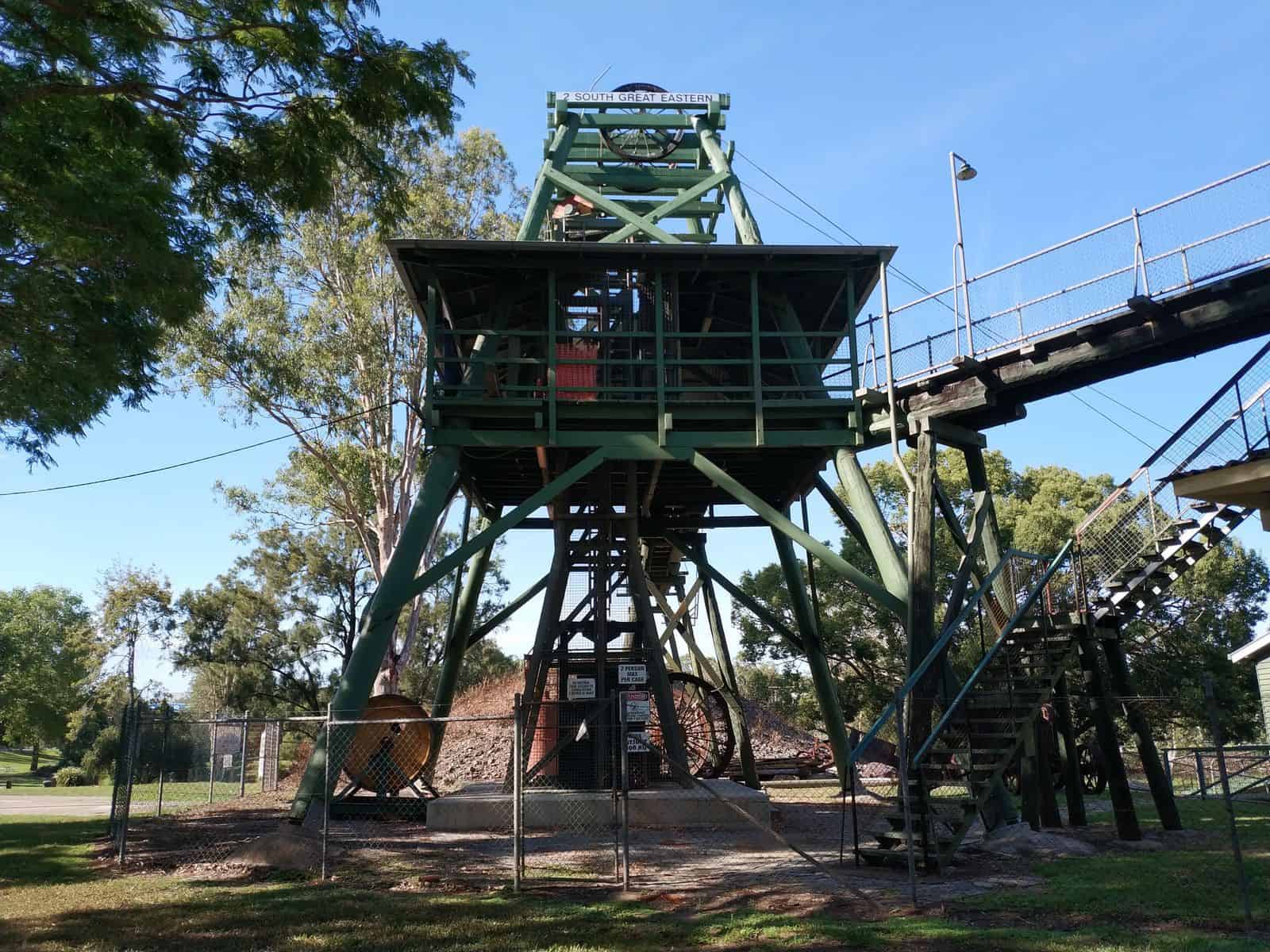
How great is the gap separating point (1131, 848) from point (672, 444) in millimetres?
8073

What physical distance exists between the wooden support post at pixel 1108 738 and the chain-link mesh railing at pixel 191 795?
33.6 feet

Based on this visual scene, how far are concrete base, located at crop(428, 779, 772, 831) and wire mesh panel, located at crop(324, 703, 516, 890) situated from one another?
0.08ft

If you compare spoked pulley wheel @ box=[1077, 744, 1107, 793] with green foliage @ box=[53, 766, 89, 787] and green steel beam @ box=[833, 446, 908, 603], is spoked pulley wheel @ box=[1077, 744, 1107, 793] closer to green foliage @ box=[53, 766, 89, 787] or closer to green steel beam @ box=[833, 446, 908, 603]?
green steel beam @ box=[833, 446, 908, 603]

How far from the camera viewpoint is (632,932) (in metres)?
7.92

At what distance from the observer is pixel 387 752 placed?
1641 centimetres

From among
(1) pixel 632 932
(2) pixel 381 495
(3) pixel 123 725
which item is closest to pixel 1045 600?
(1) pixel 632 932

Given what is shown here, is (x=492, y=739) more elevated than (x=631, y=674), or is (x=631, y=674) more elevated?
(x=631, y=674)

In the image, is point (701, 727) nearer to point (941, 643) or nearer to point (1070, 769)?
point (1070, 769)

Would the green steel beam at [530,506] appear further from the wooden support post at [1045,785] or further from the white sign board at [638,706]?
the wooden support post at [1045,785]

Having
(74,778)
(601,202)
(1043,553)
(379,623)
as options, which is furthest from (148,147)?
(74,778)

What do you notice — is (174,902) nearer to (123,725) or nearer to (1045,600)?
(123,725)

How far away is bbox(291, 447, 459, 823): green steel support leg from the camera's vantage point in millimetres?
13305

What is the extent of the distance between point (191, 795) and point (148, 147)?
2086 centimetres

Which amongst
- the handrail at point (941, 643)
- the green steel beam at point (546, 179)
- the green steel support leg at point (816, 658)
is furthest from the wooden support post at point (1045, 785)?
the green steel beam at point (546, 179)
